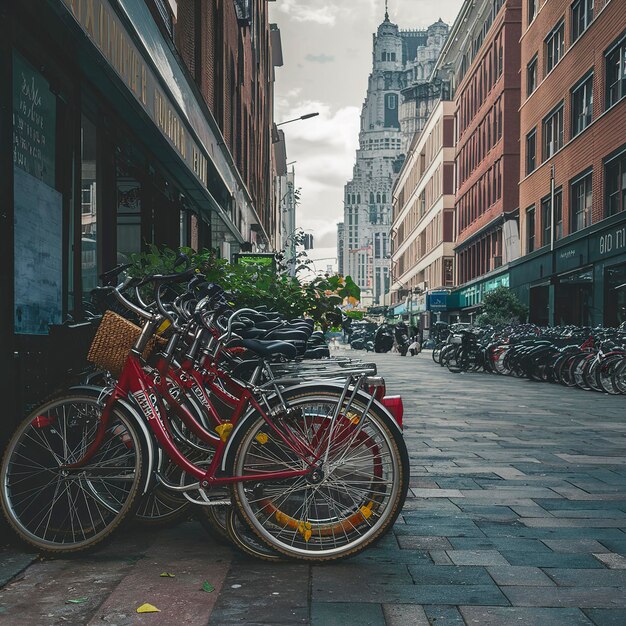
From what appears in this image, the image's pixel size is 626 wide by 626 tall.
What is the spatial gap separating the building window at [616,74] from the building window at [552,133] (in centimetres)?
558

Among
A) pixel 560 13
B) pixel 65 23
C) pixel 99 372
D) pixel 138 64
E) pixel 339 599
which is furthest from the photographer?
pixel 560 13

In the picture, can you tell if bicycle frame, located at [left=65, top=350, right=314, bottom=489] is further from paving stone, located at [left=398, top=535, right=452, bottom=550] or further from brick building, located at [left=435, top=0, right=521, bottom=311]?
brick building, located at [left=435, top=0, right=521, bottom=311]

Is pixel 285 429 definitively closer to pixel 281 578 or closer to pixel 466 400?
pixel 281 578

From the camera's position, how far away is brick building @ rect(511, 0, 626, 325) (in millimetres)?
25484

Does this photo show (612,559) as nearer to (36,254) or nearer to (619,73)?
(36,254)

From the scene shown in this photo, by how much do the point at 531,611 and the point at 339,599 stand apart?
2.61 ft

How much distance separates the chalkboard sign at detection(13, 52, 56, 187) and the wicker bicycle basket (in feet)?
5.64

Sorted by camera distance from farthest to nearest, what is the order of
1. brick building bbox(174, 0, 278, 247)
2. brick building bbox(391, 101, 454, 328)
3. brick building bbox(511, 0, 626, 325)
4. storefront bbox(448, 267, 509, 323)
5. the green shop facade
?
brick building bbox(391, 101, 454, 328) < storefront bbox(448, 267, 509, 323) < brick building bbox(511, 0, 626, 325) < brick building bbox(174, 0, 278, 247) < the green shop facade

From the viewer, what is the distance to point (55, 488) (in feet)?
14.8

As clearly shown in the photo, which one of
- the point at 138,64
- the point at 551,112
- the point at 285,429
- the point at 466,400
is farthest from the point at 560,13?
the point at 285,429

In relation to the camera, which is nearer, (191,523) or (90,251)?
(191,523)

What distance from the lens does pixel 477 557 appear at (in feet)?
14.8

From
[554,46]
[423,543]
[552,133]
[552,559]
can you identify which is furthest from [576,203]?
[552,559]

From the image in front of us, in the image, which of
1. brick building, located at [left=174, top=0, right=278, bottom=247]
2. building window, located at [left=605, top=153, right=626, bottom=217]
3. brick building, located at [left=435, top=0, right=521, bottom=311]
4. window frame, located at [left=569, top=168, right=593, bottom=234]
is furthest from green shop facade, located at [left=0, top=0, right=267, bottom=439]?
brick building, located at [left=435, top=0, right=521, bottom=311]
